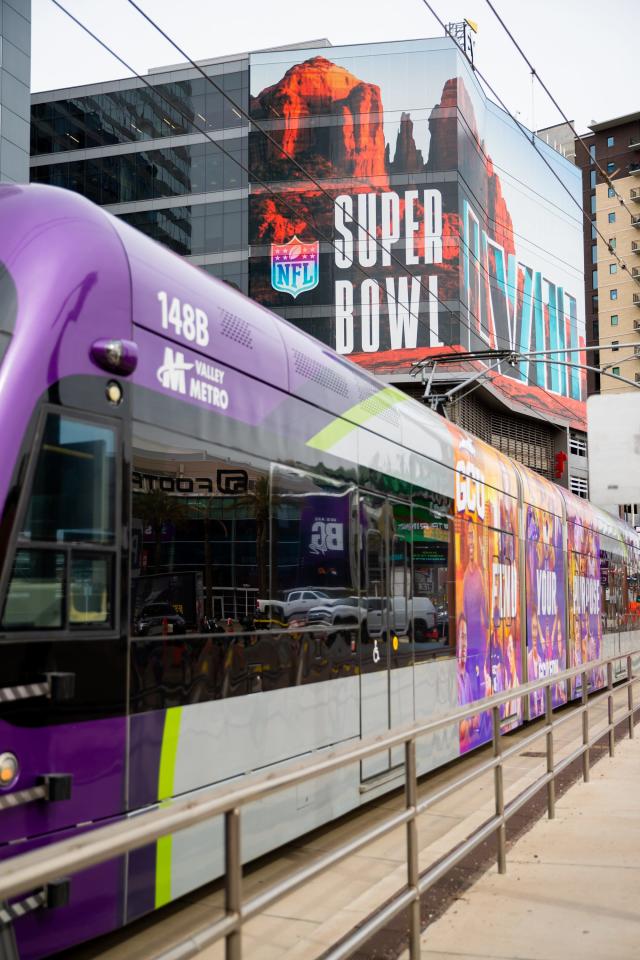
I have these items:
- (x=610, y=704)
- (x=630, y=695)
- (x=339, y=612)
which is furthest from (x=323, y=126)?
(x=339, y=612)

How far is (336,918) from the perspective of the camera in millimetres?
5090

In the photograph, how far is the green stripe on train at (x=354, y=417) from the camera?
25.9 feet

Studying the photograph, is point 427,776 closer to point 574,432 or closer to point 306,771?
point 306,771

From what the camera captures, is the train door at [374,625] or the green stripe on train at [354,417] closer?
the green stripe on train at [354,417]

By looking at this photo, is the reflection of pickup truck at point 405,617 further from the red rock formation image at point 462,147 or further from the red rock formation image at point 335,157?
the red rock formation image at point 462,147

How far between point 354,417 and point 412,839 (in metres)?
3.99

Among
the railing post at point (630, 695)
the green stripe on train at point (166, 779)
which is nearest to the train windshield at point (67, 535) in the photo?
the green stripe on train at point (166, 779)

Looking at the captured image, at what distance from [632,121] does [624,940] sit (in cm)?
11550

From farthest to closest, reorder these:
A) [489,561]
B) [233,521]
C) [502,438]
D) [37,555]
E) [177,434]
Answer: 1. [502,438]
2. [489,561]
3. [233,521]
4. [177,434]
5. [37,555]

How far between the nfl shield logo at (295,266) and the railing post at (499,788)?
157 ft

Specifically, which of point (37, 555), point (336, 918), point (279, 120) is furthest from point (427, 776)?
point (279, 120)

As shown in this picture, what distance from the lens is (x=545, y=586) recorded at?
1612 cm

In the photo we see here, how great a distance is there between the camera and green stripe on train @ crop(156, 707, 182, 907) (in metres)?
5.43

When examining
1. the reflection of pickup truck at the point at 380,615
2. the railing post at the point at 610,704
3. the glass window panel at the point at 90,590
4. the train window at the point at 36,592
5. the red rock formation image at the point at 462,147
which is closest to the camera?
the train window at the point at 36,592
